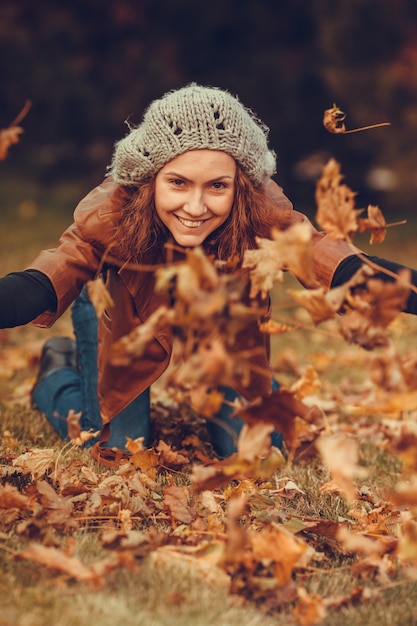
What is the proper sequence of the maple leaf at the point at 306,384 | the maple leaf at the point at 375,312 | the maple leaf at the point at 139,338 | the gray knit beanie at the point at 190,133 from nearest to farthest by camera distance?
the maple leaf at the point at 139,338 → the maple leaf at the point at 375,312 → the maple leaf at the point at 306,384 → the gray knit beanie at the point at 190,133

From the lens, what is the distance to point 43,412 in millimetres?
3426

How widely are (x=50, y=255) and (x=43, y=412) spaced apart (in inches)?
42.3

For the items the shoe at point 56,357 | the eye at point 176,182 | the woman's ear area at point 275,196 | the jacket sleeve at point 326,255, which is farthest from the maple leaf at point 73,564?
the shoe at point 56,357

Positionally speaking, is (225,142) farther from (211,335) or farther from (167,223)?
(211,335)

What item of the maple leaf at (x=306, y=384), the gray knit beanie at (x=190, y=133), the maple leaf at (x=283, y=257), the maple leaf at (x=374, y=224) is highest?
the gray knit beanie at (x=190, y=133)

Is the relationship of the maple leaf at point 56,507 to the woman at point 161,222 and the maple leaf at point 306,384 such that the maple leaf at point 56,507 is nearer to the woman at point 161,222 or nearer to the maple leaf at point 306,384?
the woman at point 161,222

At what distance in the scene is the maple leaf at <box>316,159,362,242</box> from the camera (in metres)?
1.86

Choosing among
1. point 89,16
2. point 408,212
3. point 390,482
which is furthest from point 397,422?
point 89,16

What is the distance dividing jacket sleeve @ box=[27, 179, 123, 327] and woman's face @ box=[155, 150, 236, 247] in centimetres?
19

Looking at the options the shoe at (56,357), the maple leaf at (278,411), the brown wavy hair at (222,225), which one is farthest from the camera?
→ the shoe at (56,357)

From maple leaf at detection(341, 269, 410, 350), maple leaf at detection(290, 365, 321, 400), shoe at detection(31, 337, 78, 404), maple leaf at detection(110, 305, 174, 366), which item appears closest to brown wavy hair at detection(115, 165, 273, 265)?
maple leaf at detection(290, 365, 321, 400)

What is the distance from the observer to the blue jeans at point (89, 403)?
124 inches

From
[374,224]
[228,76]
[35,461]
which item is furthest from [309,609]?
[228,76]

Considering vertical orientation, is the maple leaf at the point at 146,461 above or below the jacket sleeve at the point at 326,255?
below
